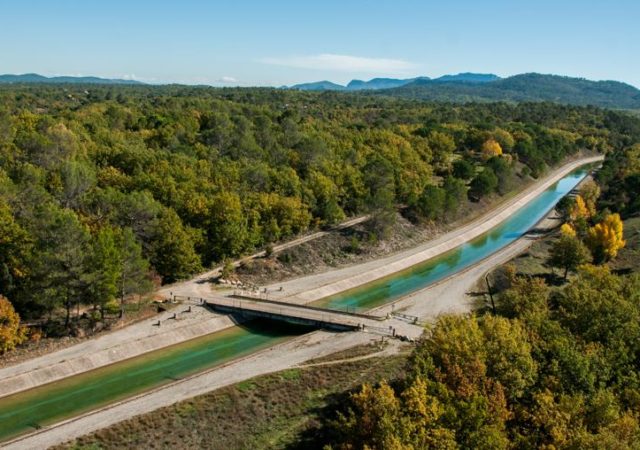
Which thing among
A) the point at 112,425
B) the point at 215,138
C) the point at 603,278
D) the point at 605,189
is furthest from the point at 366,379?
the point at 605,189

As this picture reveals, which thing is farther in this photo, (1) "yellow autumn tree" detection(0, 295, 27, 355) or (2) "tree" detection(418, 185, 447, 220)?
(2) "tree" detection(418, 185, 447, 220)

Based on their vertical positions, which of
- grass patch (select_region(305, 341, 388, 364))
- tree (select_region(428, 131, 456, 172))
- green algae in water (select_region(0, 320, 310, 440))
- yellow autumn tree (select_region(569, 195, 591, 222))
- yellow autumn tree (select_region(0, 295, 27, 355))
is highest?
tree (select_region(428, 131, 456, 172))

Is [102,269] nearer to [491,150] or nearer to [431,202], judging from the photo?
[431,202]

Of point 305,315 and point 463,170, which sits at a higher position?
point 463,170

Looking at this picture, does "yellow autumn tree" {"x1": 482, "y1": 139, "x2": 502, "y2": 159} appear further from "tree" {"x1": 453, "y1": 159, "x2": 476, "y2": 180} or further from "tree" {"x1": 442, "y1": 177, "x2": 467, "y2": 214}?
"tree" {"x1": 442, "y1": 177, "x2": 467, "y2": 214}

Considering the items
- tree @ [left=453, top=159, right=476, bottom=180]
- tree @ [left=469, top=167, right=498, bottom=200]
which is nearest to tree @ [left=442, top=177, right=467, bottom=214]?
tree @ [left=469, top=167, right=498, bottom=200]

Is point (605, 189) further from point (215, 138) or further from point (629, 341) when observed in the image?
point (629, 341)

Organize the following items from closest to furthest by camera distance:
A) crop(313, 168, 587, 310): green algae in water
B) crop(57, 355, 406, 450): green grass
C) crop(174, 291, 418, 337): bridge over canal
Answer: crop(57, 355, 406, 450): green grass, crop(174, 291, 418, 337): bridge over canal, crop(313, 168, 587, 310): green algae in water

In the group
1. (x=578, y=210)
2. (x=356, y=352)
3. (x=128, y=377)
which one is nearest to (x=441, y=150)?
(x=578, y=210)
